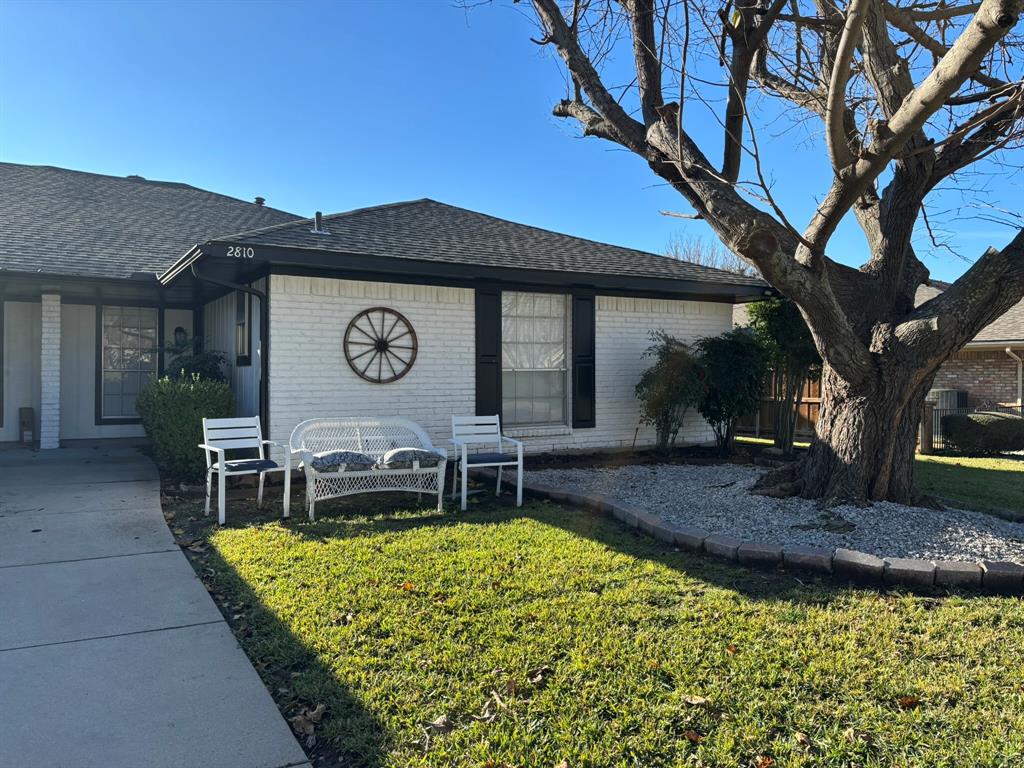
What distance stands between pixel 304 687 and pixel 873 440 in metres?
5.22

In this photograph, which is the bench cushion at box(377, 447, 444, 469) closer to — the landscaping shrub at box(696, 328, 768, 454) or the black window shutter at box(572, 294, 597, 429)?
the black window shutter at box(572, 294, 597, 429)

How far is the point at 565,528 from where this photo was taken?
593 centimetres

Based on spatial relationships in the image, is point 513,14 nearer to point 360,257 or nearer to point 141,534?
point 360,257

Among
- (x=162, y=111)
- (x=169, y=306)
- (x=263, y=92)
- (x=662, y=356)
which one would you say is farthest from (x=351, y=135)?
(x=662, y=356)

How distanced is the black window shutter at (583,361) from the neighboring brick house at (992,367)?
370 inches

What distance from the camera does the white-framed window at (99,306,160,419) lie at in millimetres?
11164

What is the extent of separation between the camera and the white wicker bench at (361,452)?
642cm

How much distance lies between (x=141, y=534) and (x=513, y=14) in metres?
6.47

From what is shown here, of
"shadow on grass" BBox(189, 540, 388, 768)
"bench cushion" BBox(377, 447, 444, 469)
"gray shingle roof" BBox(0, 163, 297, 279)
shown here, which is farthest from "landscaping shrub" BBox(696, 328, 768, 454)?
"gray shingle roof" BBox(0, 163, 297, 279)

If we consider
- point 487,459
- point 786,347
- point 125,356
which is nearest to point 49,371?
point 125,356

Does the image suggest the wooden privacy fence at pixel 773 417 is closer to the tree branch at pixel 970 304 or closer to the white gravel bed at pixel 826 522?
the white gravel bed at pixel 826 522

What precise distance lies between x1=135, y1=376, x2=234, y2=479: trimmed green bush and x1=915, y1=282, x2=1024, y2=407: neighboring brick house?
14476 mm

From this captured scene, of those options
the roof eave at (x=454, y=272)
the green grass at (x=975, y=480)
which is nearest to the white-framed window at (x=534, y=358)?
the roof eave at (x=454, y=272)

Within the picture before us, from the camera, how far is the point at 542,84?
7957 mm
